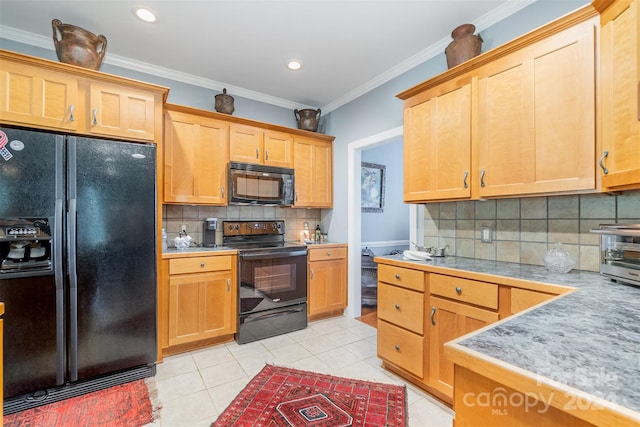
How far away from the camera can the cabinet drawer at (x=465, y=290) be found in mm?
1627

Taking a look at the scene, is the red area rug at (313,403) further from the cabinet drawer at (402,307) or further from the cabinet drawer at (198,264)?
the cabinet drawer at (198,264)

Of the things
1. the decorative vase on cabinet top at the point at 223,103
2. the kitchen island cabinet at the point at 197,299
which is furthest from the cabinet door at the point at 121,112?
the kitchen island cabinet at the point at 197,299

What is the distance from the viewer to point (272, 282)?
2992mm

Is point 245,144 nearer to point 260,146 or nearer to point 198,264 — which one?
point 260,146

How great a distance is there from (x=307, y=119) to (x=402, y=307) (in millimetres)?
2565

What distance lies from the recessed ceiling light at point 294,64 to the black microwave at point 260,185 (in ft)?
3.43

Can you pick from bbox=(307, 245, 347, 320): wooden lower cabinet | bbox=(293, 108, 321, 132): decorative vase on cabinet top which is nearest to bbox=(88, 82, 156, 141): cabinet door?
bbox=(293, 108, 321, 132): decorative vase on cabinet top

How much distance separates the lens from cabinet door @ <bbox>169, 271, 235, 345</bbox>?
2529 millimetres

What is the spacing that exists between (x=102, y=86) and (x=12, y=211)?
1053 mm

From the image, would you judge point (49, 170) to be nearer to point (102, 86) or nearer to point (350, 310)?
point (102, 86)

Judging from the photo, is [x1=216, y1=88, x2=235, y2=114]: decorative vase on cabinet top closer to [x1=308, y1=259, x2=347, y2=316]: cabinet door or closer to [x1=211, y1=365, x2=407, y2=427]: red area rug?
[x1=308, y1=259, x2=347, y2=316]: cabinet door

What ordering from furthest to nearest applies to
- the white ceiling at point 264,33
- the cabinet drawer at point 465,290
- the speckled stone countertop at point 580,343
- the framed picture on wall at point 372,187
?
the framed picture on wall at point 372,187 < the white ceiling at point 264,33 < the cabinet drawer at point 465,290 < the speckled stone countertop at point 580,343

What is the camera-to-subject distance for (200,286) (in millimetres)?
2639

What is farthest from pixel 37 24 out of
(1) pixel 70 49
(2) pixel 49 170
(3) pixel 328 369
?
(3) pixel 328 369
